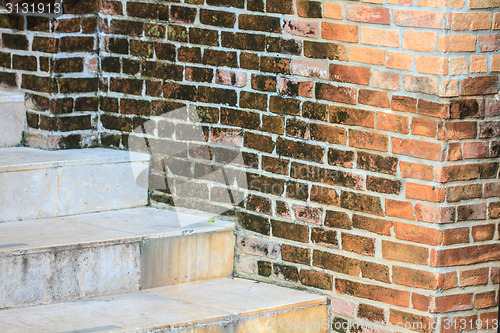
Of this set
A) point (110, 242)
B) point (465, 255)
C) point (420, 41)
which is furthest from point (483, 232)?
point (110, 242)

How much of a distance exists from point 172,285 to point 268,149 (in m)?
0.69

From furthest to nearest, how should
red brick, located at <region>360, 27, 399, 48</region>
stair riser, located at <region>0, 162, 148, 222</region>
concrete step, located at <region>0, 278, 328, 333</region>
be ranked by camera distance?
stair riser, located at <region>0, 162, 148, 222</region>, red brick, located at <region>360, 27, 399, 48</region>, concrete step, located at <region>0, 278, 328, 333</region>

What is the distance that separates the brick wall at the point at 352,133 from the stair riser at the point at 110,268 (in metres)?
0.16

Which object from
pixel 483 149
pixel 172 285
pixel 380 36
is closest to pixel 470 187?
pixel 483 149

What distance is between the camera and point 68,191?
342 centimetres

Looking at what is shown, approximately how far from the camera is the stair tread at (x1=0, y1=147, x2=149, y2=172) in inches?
130

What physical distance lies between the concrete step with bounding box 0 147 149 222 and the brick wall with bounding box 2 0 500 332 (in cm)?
20

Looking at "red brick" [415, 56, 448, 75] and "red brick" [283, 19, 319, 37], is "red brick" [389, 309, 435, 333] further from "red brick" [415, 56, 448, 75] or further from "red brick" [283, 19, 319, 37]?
"red brick" [283, 19, 319, 37]

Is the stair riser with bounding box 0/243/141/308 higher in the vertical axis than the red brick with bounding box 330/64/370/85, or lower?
lower

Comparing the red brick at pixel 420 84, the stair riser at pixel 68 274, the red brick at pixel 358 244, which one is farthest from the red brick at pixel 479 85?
the stair riser at pixel 68 274

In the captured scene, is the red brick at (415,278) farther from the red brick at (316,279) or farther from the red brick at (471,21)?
the red brick at (471,21)

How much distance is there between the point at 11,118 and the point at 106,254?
38.0 inches

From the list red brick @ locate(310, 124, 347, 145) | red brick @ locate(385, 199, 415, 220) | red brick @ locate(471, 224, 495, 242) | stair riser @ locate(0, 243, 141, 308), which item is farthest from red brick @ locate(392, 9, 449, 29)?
stair riser @ locate(0, 243, 141, 308)

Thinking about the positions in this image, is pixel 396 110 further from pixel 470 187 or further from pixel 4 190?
pixel 4 190
